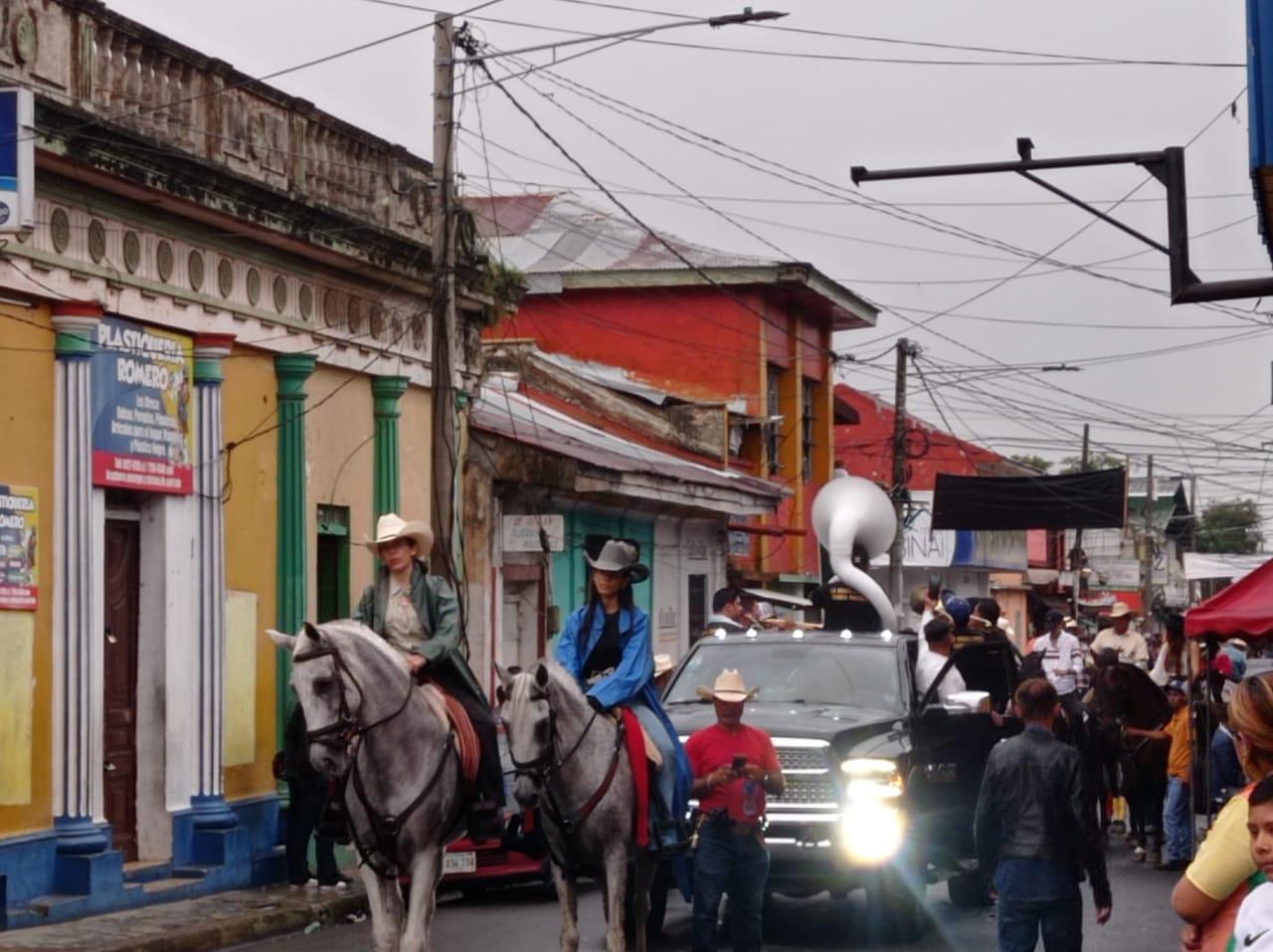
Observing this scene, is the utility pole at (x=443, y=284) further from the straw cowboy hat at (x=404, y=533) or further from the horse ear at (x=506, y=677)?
the horse ear at (x=506, y=677)

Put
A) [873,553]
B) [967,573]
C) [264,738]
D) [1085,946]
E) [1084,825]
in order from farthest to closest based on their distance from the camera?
[967,573], [873,553], [264,738], [1085,946], [1084,825]

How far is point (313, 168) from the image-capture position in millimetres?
20281

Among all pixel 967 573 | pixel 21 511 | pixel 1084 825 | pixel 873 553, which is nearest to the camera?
pixel 1084 825

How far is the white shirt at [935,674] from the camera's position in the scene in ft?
52.4

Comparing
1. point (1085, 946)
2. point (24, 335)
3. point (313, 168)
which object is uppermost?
point (313, 168)

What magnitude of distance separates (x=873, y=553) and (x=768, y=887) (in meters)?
9.37

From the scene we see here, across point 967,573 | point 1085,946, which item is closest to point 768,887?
point 1085,946

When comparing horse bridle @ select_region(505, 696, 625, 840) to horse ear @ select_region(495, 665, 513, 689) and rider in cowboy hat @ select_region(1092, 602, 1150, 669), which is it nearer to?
horse ear @ select_region(495, 665, 513, 689)

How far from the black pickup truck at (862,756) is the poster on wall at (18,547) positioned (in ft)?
14.8

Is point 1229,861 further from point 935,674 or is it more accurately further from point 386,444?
point 386,444

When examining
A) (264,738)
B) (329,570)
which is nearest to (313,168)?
(329,570)

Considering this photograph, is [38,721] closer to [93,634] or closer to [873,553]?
[93,634]

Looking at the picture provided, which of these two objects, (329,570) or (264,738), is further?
(329,570)

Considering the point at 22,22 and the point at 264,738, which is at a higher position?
the point at 22,22
